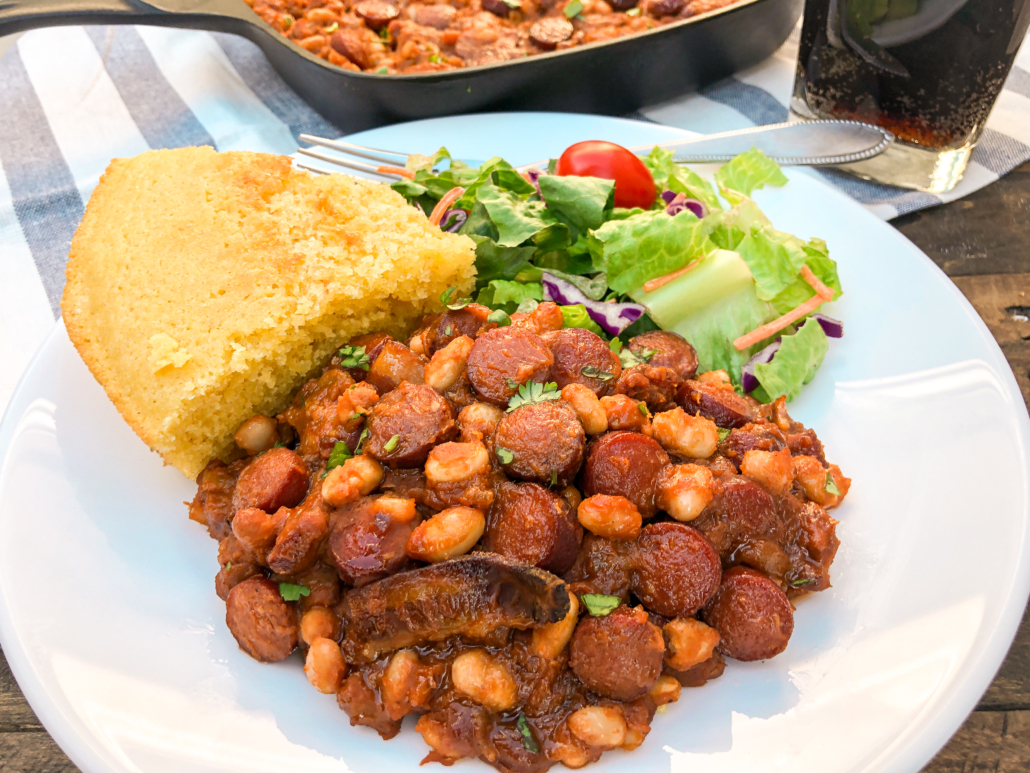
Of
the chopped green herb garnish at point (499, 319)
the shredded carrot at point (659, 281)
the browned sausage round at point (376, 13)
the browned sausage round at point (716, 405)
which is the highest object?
the browned sausage round at point (376, 13)

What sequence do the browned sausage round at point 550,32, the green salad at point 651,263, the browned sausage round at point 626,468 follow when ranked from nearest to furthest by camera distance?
1. the browned sausage round at point 626,468
2. the green salad at point 651,263
3. the browned sausage round at point 550,32

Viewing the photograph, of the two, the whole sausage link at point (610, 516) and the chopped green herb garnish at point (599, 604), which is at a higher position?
the whole sausage link at point (610, 516)

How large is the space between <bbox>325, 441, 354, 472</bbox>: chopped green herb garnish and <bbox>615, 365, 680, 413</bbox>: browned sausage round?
84cm

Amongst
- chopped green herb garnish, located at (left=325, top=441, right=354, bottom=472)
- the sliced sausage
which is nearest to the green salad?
chopped green herb garnish, located at (left=325, top=441, right=354, bottom=472)

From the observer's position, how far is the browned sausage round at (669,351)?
2.72m

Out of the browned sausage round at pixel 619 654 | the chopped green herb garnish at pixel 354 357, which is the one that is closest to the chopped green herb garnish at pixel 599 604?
the browned sausage round at pixel 619 654

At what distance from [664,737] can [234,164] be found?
7.89 feet

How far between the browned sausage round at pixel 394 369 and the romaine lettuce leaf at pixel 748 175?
167 cm

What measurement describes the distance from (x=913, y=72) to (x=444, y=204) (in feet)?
7.05

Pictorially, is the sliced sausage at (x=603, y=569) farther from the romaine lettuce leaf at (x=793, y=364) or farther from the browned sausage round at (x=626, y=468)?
the romaine lettuce leaf at (x=793, y=364)

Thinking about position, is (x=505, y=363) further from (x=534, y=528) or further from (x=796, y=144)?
(x=796, y=144)

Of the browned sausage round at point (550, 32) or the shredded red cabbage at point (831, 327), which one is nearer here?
the shredded red cabbage at point (831, 327)

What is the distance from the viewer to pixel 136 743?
1.89 m

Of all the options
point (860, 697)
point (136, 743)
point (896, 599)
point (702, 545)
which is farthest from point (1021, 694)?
point (136, 743)
